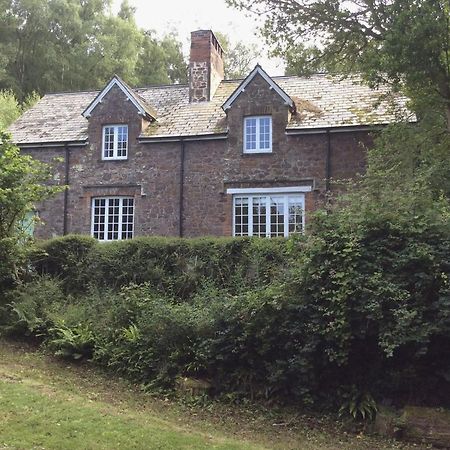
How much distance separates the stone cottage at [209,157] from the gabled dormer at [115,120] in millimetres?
42

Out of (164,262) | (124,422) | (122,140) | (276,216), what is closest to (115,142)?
(122,140)

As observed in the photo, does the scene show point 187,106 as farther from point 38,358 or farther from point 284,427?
point 284,427

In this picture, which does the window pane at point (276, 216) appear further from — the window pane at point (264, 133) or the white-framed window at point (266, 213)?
the window pane at point (264, 133)

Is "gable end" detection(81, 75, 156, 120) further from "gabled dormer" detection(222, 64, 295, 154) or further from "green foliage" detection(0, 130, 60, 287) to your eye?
"green foliage" detection(0, 130, 60, 287)

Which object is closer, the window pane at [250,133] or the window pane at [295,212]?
the window pane at [295,212]

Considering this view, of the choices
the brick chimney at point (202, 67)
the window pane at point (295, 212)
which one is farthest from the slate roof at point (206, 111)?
the window pane at point (295, 212)

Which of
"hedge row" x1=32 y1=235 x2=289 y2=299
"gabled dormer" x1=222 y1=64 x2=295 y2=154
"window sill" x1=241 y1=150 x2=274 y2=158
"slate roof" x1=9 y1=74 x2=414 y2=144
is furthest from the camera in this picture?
"gabled dormer" x1=222 y1=64 x2=295 y2=154

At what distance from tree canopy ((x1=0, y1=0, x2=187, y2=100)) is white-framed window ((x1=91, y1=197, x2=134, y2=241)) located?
72.9 ft

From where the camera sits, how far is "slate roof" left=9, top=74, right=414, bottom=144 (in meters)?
21.0

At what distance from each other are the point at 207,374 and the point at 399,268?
13.4ft

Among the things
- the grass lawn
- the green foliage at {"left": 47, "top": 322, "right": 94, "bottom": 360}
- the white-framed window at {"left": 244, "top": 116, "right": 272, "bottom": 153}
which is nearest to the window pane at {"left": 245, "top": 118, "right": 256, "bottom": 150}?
the white-framed window at {"left": 244, "top": 116, "right": 272, "bottom": 153}

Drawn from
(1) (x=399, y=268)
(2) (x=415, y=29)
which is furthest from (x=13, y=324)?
(2) (x=415, y=29)

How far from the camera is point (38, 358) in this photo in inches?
466

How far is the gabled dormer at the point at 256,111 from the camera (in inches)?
843
